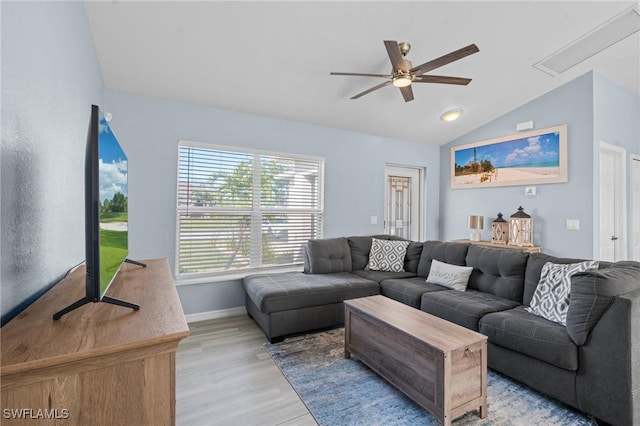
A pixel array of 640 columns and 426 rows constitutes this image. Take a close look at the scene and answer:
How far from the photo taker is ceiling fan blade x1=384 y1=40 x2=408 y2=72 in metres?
2.17

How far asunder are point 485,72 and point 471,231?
2459 millimetres

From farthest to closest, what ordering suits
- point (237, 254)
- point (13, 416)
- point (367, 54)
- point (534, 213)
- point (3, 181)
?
point (534, 213) < point (237, 254) < point (367, 54) < point (3, 181) < point (13, 416)

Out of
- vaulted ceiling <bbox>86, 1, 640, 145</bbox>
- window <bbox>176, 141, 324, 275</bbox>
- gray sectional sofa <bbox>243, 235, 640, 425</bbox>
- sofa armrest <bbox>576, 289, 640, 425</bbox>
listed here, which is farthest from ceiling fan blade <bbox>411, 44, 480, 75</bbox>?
window <bbox>176, 141, 324, 275</bbox>

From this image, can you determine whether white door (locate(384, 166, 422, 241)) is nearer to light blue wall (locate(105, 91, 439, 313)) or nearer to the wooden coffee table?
light blue wall (locate(105, 91, 439, 313))

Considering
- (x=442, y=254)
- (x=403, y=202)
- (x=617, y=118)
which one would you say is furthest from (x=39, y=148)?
(x=617, y=118)

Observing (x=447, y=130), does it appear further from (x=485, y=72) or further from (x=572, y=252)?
(x=572, y=252)

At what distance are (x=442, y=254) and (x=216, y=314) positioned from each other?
271 cm

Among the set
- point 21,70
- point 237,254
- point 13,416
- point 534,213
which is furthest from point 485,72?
point 13,416

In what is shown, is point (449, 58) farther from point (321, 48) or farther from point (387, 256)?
point (387, 256)

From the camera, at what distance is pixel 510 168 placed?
4.44 metres

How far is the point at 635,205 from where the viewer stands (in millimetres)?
4387

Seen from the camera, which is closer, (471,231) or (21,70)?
(21,70)

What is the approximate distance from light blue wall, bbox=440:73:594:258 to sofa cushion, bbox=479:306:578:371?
2195 millimetres

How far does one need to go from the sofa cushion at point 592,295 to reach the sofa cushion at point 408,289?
125cm
